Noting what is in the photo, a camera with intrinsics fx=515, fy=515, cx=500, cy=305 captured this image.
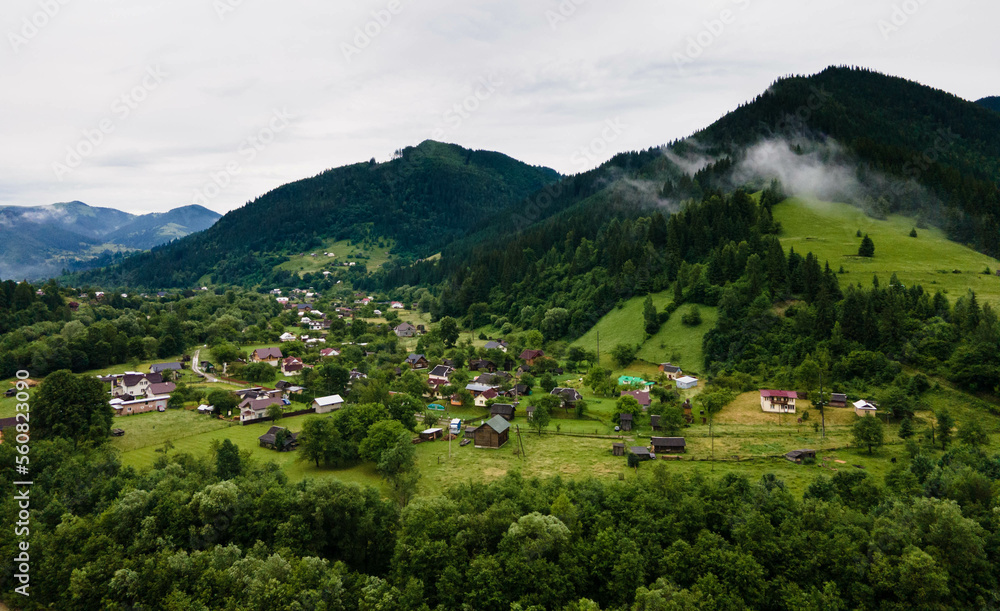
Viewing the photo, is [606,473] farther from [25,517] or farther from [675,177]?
[675,177]

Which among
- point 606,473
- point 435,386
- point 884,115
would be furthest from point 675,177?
point 606,473

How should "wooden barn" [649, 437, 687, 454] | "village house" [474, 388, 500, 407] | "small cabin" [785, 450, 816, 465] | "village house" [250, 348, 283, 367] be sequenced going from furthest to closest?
1. "village house" [250, 348, 283, 367]
2. "village house" [474, 388, 500, 407]
3. "wooden barn" [649, 437, 687, 454]
4. "small cabin" [785, 450, 816, 465]

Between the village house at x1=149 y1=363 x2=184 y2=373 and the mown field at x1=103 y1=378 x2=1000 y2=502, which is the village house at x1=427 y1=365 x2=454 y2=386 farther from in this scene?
the village house at x1=149 y1=363 x2=184 y2=373

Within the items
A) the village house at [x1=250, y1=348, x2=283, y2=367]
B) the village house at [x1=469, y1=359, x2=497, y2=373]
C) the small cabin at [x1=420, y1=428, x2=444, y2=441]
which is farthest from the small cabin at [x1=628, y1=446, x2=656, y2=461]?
the village house at [x1=250, y1=348, x2=283, y2=367]

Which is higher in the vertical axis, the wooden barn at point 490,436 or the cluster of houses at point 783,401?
the cluster of houses at point 783,401

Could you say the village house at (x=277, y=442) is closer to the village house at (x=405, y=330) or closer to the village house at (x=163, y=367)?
the village house at (x=163, y=367)

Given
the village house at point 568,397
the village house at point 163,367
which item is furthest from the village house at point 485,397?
the village house at point 163,367

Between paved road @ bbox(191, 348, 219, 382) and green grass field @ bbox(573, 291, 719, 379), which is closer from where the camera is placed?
green grass field @ bbox(573, 291, 719, 379)
